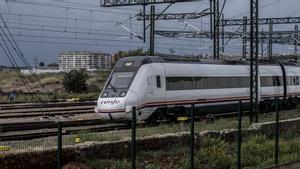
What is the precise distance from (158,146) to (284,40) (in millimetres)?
73742

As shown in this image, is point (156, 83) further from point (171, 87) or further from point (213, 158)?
point (213, 158)

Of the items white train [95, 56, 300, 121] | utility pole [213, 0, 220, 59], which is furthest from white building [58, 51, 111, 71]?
white train [95, 56, 300, 121]

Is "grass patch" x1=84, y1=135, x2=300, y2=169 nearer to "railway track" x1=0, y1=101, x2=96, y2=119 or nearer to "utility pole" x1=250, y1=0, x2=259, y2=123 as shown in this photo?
"utility pole" x1=250, y1=0, x2=259, y2=123

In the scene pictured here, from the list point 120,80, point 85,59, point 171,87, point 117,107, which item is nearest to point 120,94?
point 117,107

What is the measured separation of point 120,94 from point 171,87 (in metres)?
2.89

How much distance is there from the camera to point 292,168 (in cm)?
1425

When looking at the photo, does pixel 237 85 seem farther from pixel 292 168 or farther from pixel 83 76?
pixel 83 76

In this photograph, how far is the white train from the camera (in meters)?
24.0

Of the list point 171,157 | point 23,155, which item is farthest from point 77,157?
point 171,157

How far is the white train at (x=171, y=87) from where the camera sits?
24.0 m

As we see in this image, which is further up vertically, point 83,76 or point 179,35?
point 179,35

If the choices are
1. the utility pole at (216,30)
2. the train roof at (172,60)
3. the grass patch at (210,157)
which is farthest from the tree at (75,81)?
the grass patch at (210,157)

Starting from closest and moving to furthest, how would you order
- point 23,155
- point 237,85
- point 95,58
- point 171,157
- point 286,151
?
point 23,155, point 171,157, point 286,151, point 237,85, point 95,58

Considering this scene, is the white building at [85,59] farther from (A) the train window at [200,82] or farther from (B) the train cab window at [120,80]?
(B) the train cab window at [120,80]
